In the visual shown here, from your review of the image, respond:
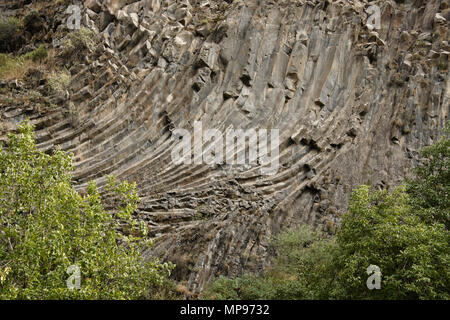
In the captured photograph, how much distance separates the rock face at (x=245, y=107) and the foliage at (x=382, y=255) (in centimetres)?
262

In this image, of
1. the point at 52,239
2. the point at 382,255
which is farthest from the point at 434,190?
the point at 52,239

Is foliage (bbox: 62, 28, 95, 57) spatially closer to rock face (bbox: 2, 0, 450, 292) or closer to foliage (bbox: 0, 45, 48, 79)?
rock face (bbox: 2, 0, 450, 292)

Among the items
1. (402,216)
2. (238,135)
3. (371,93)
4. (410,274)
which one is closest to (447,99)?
(371,93)

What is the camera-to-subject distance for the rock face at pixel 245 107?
70.9 feet

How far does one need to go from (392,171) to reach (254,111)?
8.63m

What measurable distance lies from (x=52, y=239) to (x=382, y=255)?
30.7ft

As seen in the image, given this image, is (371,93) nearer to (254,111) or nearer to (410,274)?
(254,111)

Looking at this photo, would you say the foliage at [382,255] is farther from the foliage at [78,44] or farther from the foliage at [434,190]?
the foliage at [78,44]

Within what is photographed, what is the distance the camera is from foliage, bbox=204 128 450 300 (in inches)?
535

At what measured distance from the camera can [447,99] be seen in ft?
98.9

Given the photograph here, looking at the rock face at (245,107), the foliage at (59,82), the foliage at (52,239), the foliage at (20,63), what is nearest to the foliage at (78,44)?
the rock face at (245,107)

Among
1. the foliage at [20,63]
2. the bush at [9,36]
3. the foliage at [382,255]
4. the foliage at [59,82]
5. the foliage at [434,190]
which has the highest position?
the bush at [9,36]

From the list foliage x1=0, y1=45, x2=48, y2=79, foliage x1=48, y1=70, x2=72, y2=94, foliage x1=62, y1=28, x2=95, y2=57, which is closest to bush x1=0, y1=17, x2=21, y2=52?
foliage x1=0, y1=45, x2=48, y2=79

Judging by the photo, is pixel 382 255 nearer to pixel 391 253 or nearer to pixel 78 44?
pixel 391 253
